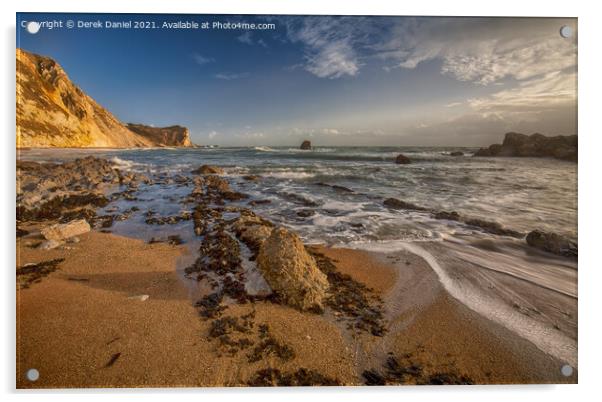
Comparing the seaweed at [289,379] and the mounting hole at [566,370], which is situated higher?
the seaweed at [289,379]

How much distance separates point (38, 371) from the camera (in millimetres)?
2053

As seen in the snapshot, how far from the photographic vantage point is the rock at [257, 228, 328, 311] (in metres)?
2.18

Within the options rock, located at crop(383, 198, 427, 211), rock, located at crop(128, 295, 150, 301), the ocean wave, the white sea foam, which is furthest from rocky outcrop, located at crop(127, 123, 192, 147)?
the white sea foam

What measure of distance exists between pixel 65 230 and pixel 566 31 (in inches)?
251

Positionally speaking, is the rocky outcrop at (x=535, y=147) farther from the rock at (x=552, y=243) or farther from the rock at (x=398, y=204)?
the rock at (x=398, y=204)

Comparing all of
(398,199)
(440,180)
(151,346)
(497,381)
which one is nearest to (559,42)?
(440,180)

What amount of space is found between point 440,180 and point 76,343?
17.3ft

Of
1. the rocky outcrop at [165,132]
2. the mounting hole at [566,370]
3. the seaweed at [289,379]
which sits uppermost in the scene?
the rocky outcrop at [165,132]

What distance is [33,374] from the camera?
6.84 ft

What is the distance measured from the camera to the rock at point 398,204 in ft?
12.7

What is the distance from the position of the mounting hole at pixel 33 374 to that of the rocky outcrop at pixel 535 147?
5.47 meters

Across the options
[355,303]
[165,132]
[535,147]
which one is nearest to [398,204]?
[535,147]

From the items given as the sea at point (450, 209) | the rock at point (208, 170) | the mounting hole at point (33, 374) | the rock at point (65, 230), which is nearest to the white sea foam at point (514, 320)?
the sea at point (450, 209)

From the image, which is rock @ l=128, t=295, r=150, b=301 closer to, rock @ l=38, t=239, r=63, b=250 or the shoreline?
the shoreline
